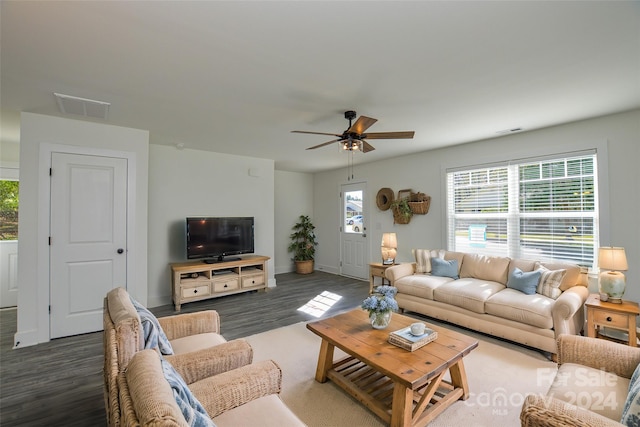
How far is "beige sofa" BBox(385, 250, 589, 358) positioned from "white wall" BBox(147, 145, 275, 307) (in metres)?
2.84

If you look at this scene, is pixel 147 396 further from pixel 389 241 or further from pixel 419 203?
pixel 419 203

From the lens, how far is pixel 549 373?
2.46 metres

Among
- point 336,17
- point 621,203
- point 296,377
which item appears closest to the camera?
point 336,17

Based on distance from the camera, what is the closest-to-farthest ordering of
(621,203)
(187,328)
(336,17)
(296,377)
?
(336,17), (187,328), (296,377), (621,203)

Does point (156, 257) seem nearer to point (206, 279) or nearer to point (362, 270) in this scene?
point (206, 279)

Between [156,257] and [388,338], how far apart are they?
3950 mm

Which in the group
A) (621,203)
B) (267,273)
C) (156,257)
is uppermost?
(621,203)

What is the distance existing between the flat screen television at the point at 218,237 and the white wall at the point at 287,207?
5.63 feet

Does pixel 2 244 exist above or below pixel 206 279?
above

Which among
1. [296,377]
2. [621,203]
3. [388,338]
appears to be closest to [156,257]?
[296,377]

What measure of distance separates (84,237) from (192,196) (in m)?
1.70

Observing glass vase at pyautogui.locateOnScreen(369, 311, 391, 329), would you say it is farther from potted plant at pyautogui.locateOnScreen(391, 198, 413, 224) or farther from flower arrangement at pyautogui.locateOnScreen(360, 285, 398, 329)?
potted plant at pyautogui.locateOnScreen(391, 198, 413, 224)

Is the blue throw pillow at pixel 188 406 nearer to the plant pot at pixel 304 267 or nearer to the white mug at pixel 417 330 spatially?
the white mug at pixel 417 330

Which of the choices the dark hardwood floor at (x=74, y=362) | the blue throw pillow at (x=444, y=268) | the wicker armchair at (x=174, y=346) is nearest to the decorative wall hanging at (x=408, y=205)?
the blue throw pillow at (x=444, y=268)
